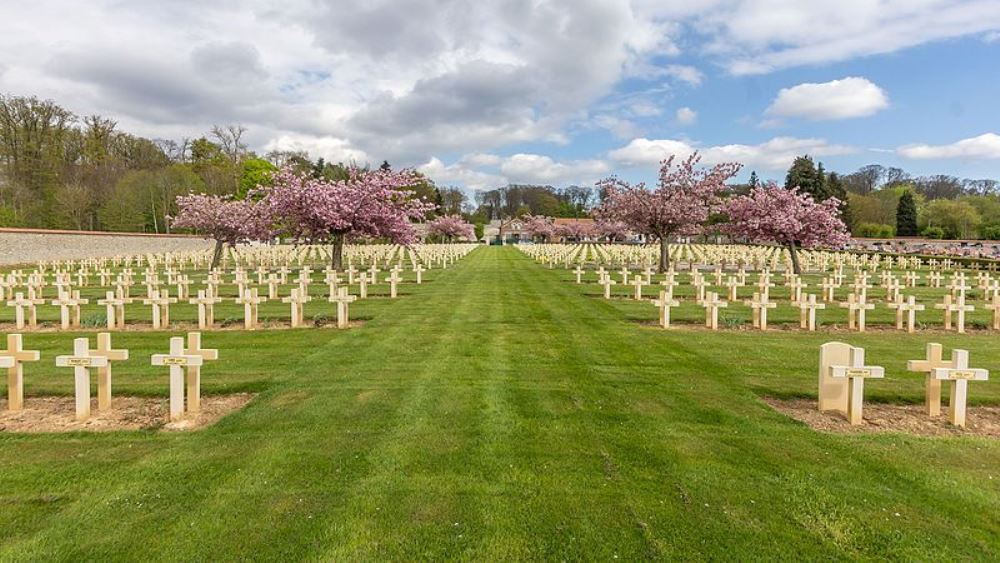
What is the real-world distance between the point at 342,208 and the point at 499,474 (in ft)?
66.9

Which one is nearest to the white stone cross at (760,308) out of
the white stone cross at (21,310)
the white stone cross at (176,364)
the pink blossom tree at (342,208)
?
the white stone cross at (176,364)

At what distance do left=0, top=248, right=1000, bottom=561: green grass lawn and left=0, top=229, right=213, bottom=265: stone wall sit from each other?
32117 millimetres

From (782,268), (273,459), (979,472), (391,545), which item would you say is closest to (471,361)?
(273,459)

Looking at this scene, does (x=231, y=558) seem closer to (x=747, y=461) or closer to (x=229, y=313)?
(x=747, y=461)

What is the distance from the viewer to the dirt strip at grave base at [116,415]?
216 inches

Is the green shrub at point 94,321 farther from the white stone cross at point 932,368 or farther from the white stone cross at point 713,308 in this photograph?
the white stone cross at point 932,368

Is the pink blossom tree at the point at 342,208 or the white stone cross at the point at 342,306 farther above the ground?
the pink blossom tree at the point at 342,208

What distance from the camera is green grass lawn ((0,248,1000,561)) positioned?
11.1 feet

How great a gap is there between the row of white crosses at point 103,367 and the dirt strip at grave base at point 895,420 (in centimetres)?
612

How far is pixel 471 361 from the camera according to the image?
8188 mm

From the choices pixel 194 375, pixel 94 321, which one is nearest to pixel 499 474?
pixel 194 375

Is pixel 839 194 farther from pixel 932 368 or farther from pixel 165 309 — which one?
pixel 165 309

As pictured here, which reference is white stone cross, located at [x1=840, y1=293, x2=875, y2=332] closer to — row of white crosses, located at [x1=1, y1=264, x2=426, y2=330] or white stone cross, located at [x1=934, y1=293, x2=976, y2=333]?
white stone cross, located at [x1=934, y1=293, x2=976, y2=333]

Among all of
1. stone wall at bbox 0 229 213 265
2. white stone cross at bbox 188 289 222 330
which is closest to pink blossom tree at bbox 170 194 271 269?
stone wall at bbox 0 229 213 265
